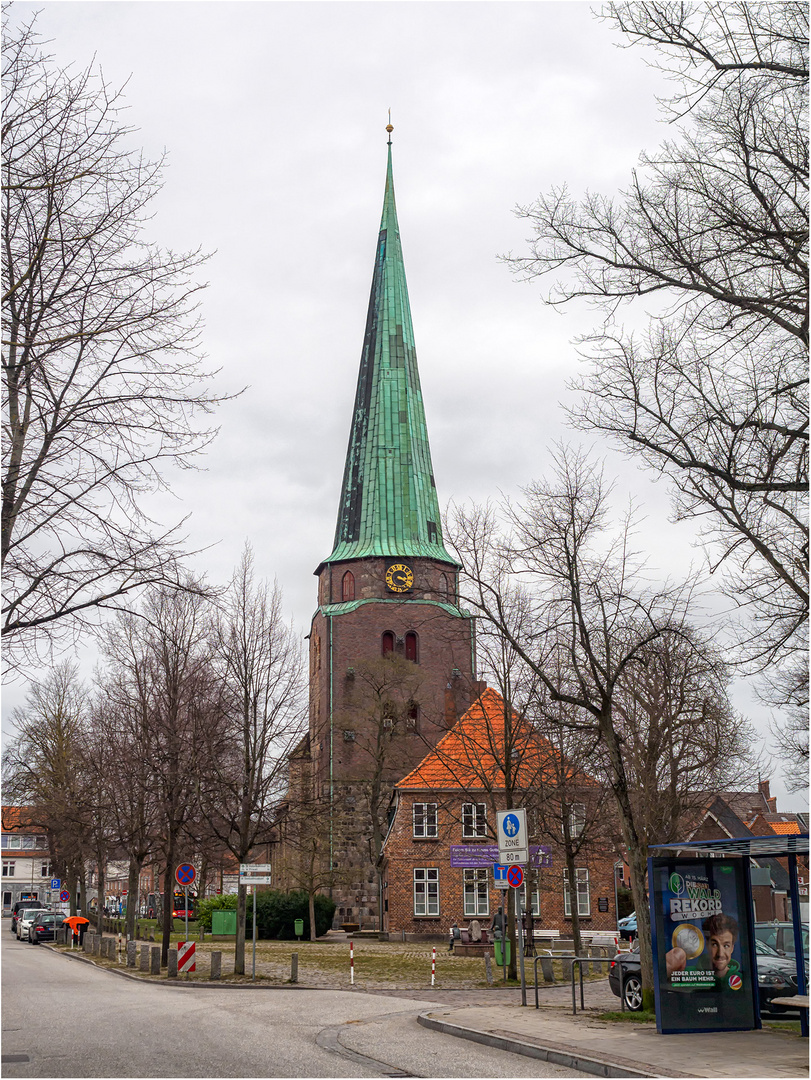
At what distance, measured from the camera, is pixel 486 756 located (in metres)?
46.1

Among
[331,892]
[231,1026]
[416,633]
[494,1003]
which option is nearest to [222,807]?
[494,1003]

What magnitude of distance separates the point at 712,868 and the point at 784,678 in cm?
391

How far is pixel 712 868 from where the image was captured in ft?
50.0

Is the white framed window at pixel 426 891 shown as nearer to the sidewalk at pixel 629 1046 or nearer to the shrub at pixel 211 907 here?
the shrub at pixel 211 907

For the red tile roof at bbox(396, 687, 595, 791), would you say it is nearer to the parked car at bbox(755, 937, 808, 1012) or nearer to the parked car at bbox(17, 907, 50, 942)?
the parked car at bbox(755, 937, 808, 1012)

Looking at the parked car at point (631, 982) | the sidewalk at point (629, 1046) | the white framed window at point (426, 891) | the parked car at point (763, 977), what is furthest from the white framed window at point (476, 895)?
the sidewalk at point (629, 1046)

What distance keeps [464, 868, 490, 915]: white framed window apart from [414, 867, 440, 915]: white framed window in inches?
50.7

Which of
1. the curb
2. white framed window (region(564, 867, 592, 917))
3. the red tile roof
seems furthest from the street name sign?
white framed window (region(564, 867, 592, 917))

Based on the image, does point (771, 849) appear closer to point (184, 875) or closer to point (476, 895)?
point (184, 875)

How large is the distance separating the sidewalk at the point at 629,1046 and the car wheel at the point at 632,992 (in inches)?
60.1

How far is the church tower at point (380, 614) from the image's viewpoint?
61.3 m

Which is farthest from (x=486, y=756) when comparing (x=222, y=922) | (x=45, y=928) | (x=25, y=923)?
(x=25, y=923)

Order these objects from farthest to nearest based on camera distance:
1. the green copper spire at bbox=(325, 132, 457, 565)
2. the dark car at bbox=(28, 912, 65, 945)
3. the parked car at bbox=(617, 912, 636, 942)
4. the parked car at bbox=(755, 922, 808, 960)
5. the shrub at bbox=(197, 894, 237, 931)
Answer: the green copper spire at bbox=(325, 132, 457, 565), the shrub at bbox=(197, 894, 237, 931), the dark car at bbox=(28, 912, 65, 945), the parked car at bbox=(617, 912, 636, 942), the parked car at bbox=(755, 922, 808, 960)

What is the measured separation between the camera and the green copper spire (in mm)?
68000
